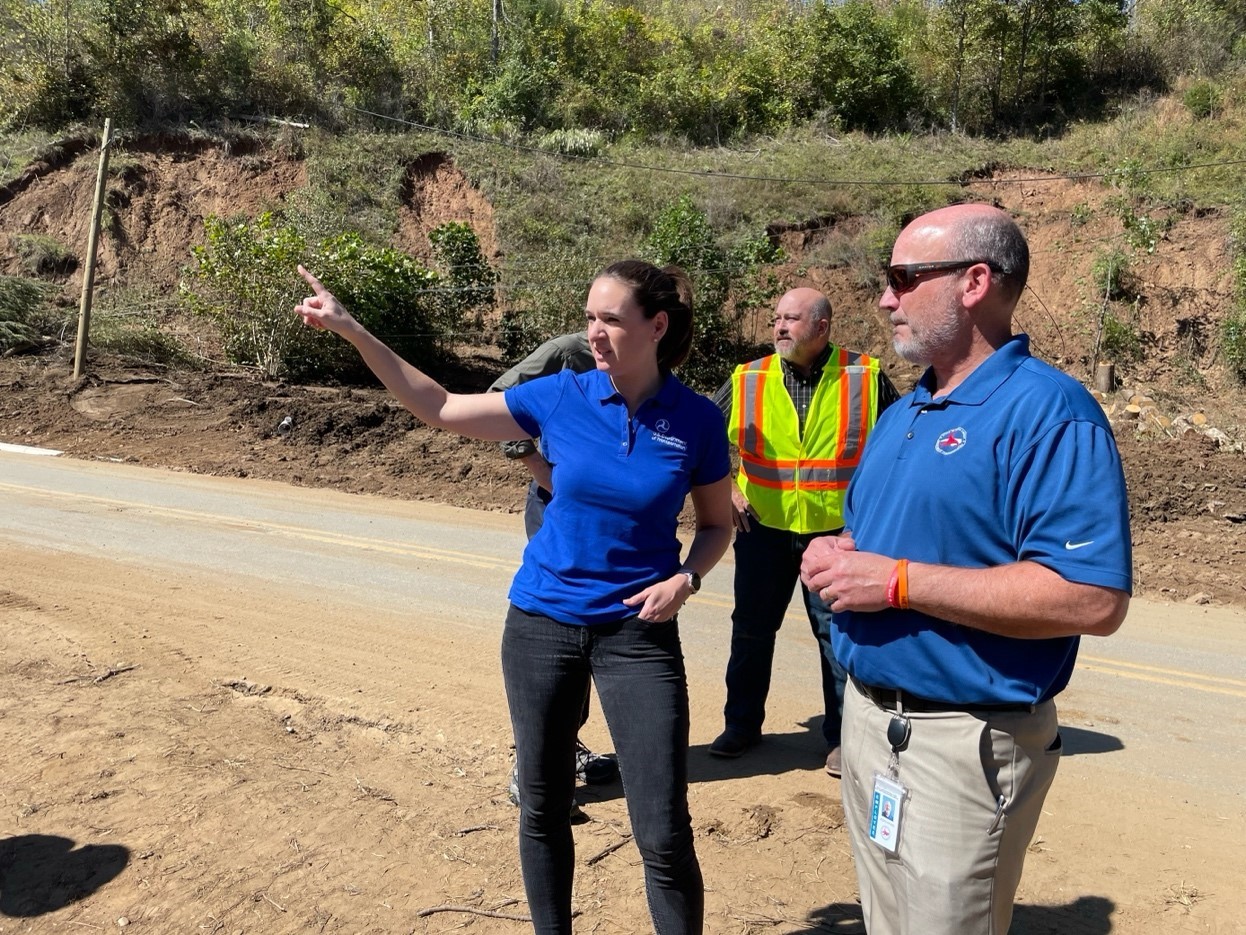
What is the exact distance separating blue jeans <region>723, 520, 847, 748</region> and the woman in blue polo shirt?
69.0 inches

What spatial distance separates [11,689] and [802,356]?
423 cm

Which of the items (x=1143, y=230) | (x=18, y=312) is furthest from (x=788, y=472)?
(x=1143, y=230)

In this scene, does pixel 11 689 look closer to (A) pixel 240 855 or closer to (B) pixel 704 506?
(A) pixel 240 855

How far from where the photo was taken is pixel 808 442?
178 inches

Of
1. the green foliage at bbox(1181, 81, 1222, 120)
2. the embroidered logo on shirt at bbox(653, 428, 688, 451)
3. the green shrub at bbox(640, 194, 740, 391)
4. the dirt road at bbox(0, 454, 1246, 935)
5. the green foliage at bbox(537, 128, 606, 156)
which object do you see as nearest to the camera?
the embroidered logo on shirt at bbox(653, 428, 688, 451)

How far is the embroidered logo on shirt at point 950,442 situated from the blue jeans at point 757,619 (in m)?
2.52

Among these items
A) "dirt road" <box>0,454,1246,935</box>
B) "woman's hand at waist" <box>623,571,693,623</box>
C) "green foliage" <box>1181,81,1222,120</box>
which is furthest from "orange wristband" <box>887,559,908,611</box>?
"green foliage" <box>1181,81,1222,120</box>

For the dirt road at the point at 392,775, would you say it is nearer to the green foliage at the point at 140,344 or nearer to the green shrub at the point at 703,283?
the green foliage at the point at 140,344

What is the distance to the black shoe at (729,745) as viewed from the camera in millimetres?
4688

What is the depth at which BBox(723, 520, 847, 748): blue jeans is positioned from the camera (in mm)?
4672

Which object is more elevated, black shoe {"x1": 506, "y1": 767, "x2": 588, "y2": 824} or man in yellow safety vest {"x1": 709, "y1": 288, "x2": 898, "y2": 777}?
man in yellow safety vest {"x1": 709, "y1": 288, "x2": 898, "y2": 777}

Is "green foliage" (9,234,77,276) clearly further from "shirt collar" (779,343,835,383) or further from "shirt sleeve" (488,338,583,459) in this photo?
"shirt collar" (779,343,835,383)

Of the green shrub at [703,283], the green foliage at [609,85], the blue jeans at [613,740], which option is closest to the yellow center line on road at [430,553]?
the blue jeans at [613,740]

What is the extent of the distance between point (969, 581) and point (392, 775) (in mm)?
3084
